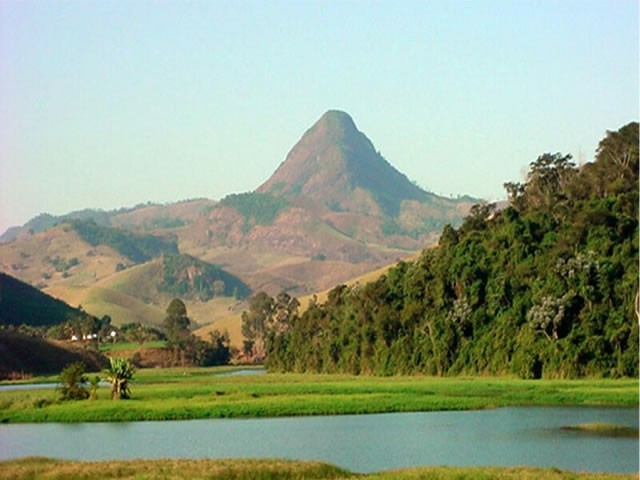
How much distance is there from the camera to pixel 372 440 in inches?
1859

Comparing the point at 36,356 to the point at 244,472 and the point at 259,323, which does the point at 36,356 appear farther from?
the point at 244,472

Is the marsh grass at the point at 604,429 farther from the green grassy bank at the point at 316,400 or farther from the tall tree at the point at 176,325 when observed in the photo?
the tall tree at the point at 176,325

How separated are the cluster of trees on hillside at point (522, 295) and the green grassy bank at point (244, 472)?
47129 millimetres

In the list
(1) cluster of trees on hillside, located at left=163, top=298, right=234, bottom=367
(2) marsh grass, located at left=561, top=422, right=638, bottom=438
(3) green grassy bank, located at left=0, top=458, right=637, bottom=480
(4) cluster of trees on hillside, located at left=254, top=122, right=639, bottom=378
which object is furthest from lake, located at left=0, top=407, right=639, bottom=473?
(1) cluster of trees on hillside, located at left=163, top=298, right=234, bottom=367

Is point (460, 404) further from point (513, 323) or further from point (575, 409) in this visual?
point (513, 323)

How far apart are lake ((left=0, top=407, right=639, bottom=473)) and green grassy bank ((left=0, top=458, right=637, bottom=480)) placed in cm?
334

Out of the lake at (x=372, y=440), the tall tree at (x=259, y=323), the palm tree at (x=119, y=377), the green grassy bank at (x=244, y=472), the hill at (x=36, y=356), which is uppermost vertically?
the tall tree at (x=259, y=323)

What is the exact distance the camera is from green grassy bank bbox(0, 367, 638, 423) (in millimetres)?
60969

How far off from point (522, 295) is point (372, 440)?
1806 inches

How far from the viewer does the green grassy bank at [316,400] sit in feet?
200

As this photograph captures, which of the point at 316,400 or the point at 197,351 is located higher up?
the point at 197,351

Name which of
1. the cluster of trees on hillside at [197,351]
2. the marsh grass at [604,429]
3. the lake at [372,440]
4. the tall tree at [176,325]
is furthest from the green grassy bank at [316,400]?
the tall tree at [176,325]

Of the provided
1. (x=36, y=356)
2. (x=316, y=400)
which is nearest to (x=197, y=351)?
(x=36, y=356)

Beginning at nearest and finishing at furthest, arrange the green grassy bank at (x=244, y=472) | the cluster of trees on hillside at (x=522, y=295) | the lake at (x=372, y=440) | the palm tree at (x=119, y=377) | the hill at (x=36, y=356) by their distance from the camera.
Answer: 1. the green grassy bank at (x=244, y=472)
2. the lake at (x=372, y=440)
3. the palm tree at (x=119, y=377)
4. the cluster of trees on hillside at (x=522, y=295)
5. the hill at (x=36, y=356)
